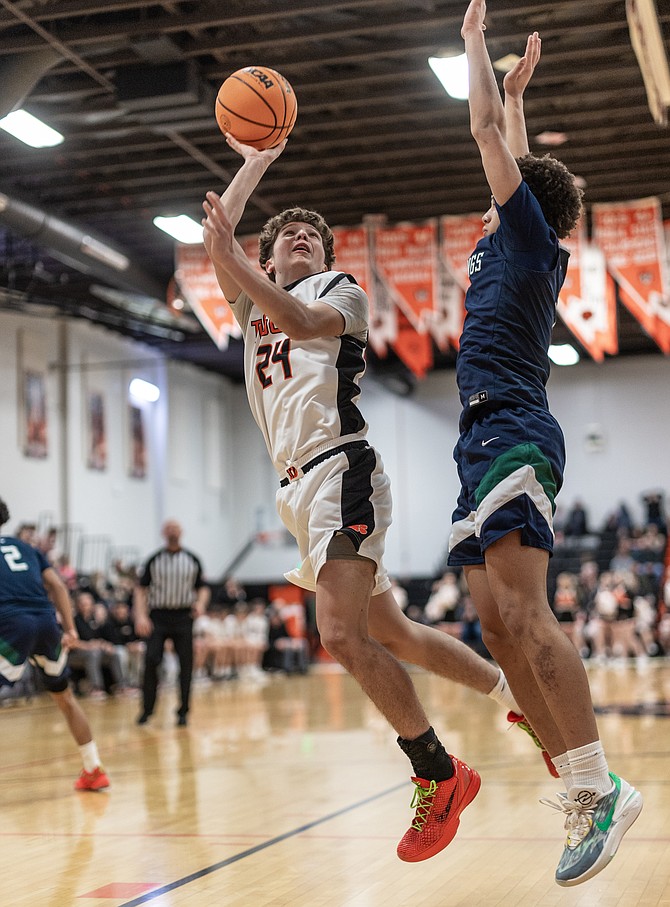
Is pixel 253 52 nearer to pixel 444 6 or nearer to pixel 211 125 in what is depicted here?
pixel 211 125

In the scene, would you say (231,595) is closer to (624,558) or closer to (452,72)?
(624,558)

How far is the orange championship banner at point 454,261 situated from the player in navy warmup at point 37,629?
27.5 ft

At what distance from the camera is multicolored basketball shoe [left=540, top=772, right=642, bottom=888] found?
296 cm

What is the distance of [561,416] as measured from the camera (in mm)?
27125

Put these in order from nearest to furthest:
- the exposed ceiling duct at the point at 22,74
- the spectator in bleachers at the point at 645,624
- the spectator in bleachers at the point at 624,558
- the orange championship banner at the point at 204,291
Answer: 1. the exposed ceiling duct at the point at 22,74
2. the orange championship banner at the point at 204,291
3. the spectator in bleachers at the point at 645,624
4. the spectator in bleachers at the point at 624,558

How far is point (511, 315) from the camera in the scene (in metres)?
3.40

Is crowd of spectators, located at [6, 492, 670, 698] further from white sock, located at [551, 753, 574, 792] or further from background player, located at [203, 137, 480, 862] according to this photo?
white sock, located at [551, 753, 574, 792]

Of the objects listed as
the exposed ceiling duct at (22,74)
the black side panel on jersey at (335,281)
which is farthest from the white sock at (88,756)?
the exposed ceiling duct at (22,74)

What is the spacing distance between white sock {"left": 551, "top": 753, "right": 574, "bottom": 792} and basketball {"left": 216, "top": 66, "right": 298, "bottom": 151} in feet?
7.54

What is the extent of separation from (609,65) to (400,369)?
1630 cm

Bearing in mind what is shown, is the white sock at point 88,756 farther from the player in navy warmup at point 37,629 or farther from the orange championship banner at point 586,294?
the orange championship banner at point 586,294

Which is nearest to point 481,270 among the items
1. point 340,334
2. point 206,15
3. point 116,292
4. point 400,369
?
point 340,334

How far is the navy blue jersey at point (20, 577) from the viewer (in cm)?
595

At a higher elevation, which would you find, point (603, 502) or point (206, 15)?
point (206, 15)
